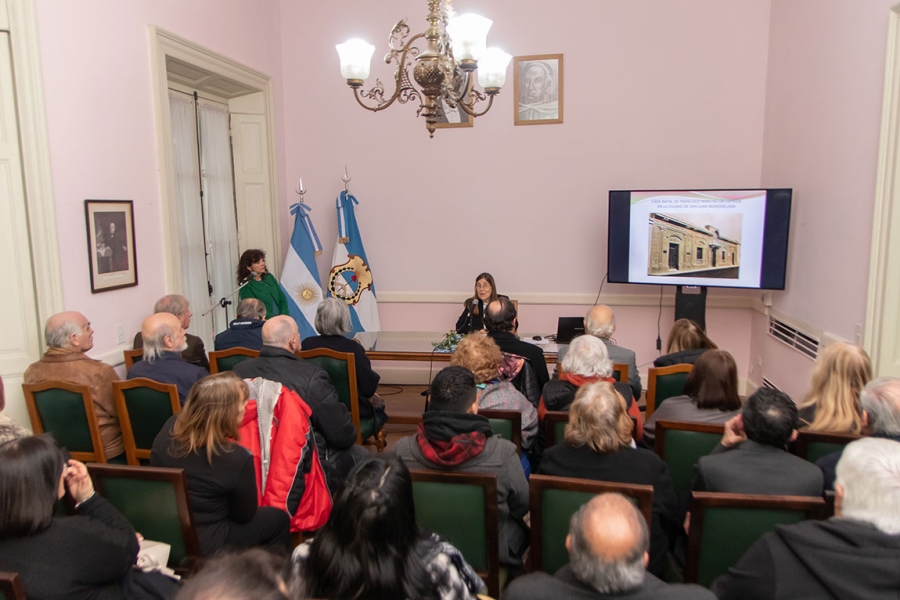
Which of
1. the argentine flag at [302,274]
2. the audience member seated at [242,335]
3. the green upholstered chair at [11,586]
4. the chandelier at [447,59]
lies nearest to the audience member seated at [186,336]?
the audience member seated at [242,335]

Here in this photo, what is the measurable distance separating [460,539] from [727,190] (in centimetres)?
406

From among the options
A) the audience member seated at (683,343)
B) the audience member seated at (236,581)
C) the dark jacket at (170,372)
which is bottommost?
the dark jacket at (170,372)

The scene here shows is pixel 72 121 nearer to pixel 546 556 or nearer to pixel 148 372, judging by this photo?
pixel 148 372

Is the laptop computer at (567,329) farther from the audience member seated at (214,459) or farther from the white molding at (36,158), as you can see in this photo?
the white molding at (36,158)

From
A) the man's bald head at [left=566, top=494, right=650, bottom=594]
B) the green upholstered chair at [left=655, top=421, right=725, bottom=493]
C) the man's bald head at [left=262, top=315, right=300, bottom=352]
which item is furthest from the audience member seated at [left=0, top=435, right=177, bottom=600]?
the green upholstered chair at [left=655, top=421, right=725, bottom=493]

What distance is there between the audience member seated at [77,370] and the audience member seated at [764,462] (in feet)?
9.04

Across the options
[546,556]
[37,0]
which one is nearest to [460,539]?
[546,556]

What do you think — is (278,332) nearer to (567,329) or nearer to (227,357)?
(227,357)

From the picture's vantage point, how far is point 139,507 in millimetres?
2102

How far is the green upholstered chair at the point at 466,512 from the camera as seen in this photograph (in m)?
1.97

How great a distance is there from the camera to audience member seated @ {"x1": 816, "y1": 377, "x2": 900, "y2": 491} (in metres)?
2.06

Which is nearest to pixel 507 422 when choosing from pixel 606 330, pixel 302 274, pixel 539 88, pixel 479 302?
pixel 606 330

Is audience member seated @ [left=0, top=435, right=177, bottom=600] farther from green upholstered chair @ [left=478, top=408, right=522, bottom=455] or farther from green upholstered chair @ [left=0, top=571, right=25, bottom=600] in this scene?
green upholstered chair @ [left=478, top=408, right=522, bottom=455]

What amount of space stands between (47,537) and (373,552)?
2.73 ft
